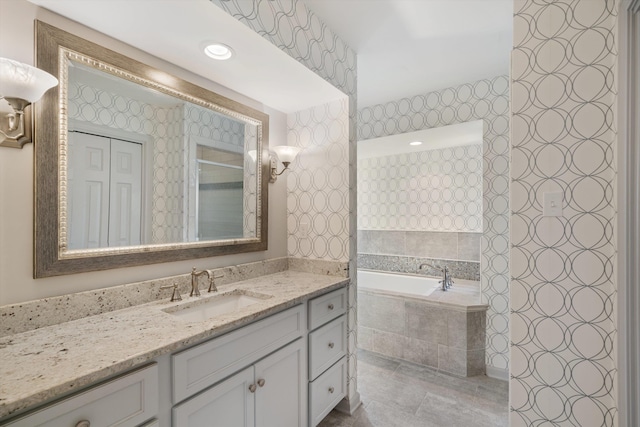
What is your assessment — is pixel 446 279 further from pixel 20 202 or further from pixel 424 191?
pixel 20 202

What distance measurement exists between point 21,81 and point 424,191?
137 inches

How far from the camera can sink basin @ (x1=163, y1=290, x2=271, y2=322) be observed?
1.47 metres

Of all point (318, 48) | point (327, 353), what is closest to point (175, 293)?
point (327, 353)

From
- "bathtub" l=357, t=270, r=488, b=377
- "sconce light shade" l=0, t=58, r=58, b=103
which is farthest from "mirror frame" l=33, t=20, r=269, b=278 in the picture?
"bathtub" l=357, t=270, r=488, b=377

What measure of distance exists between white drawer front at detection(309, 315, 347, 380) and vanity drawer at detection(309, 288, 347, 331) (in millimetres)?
41

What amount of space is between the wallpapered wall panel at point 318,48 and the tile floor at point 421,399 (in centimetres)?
21

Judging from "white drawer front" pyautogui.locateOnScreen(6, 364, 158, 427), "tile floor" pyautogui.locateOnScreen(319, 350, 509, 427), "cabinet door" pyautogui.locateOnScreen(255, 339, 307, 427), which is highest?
"white drawer front" pyautogui.locateOnScreen(6, 364, 158, 427)

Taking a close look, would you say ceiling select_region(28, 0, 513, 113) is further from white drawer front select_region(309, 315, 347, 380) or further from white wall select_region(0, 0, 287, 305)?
white drawer front select_region(309, 315, 347, 380)

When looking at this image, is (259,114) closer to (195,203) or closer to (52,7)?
(195,203)

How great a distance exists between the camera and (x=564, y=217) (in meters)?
1.28

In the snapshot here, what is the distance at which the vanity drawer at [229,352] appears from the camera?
3.53 feet

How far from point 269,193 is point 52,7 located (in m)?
1.43

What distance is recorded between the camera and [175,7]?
1.23 m

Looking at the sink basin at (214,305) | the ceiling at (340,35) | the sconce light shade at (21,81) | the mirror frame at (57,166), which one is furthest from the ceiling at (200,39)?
the sink basin at (214,305)
